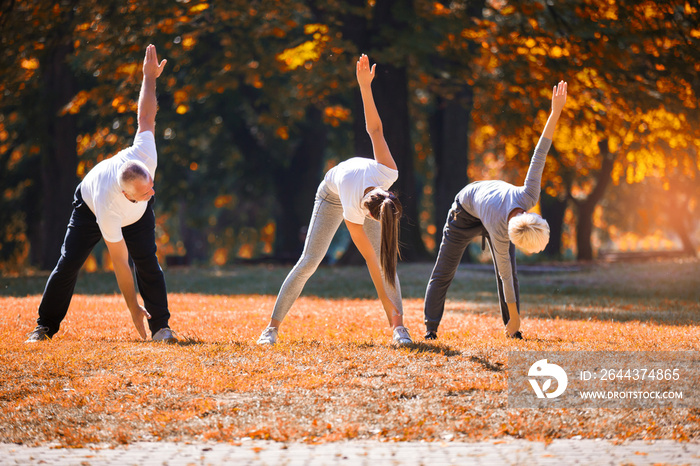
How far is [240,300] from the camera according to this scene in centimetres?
1209

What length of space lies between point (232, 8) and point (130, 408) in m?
13.6

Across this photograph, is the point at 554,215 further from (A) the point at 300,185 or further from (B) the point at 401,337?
(B) the point at 401,337

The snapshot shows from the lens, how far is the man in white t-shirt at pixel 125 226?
22.0ft

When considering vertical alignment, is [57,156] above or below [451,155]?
below

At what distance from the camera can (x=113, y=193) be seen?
672 cm

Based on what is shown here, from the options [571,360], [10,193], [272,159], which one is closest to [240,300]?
[571,360]

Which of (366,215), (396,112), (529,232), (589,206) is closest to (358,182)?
(366,215)

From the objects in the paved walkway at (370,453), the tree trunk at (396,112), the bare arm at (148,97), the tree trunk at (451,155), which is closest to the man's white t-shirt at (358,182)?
the bare arm at (148,97)

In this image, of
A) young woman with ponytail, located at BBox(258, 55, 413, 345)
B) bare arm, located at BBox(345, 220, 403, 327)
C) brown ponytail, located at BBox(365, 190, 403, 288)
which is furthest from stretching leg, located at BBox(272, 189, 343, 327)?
brown ponytail, located at BBox(365, 190, 403, 288)

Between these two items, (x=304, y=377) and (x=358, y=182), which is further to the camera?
(x=358, y=182)

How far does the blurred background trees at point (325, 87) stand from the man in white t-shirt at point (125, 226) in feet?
23.3

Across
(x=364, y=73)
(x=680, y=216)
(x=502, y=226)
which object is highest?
(x=364, y=73)

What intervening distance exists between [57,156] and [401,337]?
566 inches

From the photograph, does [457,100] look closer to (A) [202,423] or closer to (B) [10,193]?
(B) [10,193]
